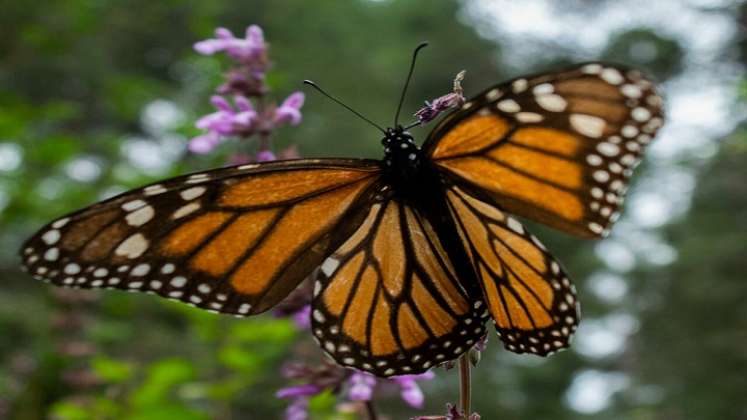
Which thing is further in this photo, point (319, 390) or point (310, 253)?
point (319, 390)

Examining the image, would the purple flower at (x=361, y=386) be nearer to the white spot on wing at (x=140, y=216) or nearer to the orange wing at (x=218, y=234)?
the orange wing at (x=218, y=234)

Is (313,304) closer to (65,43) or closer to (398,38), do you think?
(65,43)

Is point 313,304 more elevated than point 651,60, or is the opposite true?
point 651,60

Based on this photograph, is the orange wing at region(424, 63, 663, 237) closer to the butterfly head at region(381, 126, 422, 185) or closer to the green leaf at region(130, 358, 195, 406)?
the butterfly head at region(381, 126, 422, 185)

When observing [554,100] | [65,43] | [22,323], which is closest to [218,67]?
[554,100]

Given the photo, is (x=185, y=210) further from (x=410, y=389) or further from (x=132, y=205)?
(x=410, y=389)

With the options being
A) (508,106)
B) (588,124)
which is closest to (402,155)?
(508,106)

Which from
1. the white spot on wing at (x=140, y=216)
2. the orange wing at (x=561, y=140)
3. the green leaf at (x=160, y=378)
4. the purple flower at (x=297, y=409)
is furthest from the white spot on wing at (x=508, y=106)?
the green leaf at (x=160, y=378)
